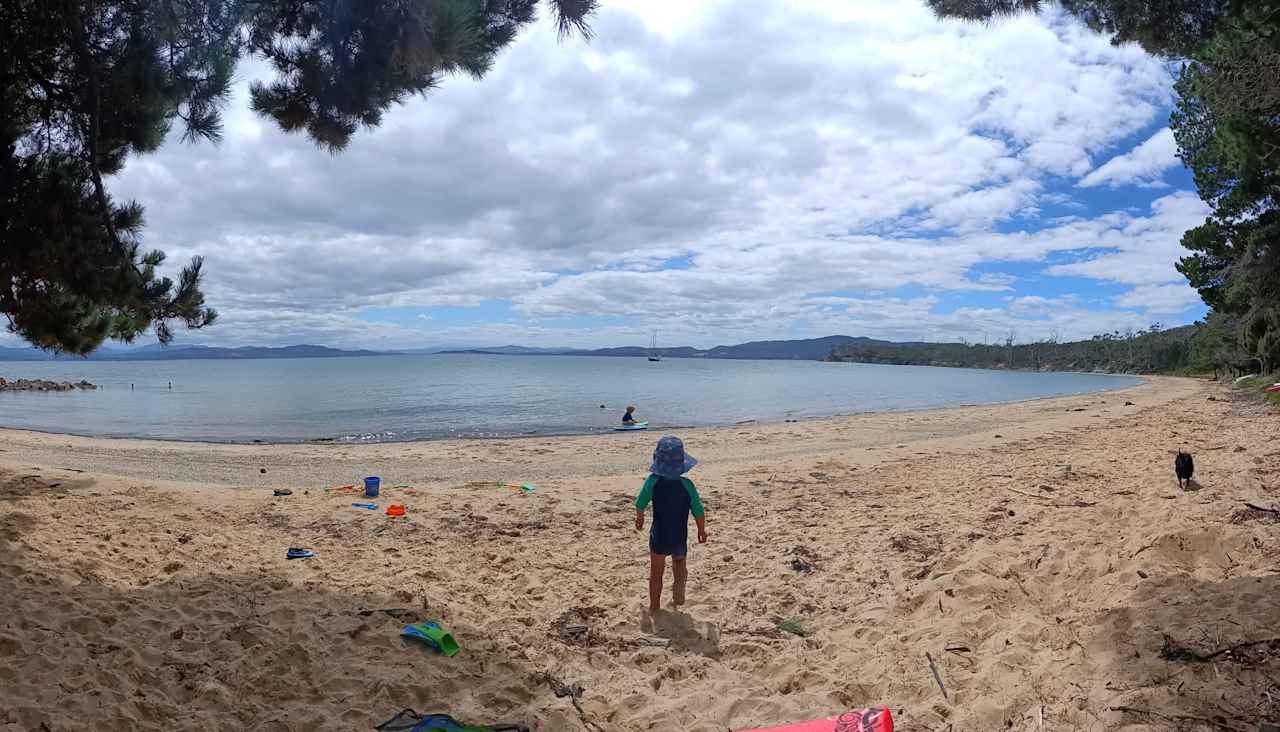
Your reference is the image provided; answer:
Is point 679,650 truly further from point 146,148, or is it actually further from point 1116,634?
point 146,148

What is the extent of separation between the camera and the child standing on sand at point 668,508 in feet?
17.5

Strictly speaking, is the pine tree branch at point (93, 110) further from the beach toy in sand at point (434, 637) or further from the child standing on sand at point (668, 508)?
the child standing on sand at point (668, 508)

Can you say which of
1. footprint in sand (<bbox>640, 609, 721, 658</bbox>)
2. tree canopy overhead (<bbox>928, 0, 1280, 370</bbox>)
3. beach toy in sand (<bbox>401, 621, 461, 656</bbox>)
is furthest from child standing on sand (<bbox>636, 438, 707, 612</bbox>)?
tree canopy overhead (<bbox>928, 0, 1280, 370</bbox>)

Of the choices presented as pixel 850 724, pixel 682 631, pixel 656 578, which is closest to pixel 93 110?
pixel 656 578

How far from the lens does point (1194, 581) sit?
172 inches

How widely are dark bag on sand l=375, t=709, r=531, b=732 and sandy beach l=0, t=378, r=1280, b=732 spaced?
123 millimetres

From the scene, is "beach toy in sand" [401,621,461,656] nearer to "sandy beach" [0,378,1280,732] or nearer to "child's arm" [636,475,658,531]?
"sandy beach" [0,378,1280,732]

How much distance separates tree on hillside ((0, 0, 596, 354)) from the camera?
220 inches

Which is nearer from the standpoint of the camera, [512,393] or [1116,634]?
[1116,634]

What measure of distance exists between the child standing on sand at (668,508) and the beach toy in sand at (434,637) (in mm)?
1641

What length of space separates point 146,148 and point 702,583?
7.11 metres

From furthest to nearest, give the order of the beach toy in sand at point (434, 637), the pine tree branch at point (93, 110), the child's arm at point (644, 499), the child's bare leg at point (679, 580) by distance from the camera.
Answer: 1. the pine tree branch at point (93, 110)
2. the child's bare leg at point (679, 580)
3. the child's arm at point (644, 499)
4. the beach toy in sand at point (434, 637)

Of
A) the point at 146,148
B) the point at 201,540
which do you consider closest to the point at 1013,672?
the point at 201,540

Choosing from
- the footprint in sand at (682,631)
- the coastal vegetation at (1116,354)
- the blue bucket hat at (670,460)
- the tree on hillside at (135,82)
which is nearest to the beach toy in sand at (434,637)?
the footprint in sand at (682,631)
